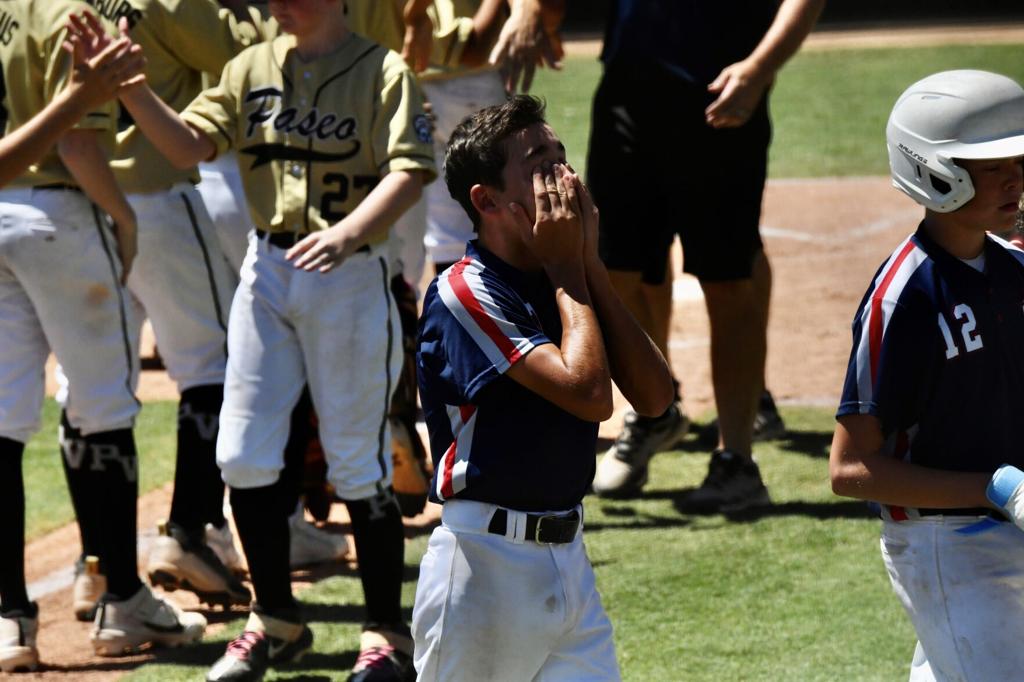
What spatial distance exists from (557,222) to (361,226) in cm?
133

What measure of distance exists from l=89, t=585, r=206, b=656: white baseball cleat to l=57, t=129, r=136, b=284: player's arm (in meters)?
1.19

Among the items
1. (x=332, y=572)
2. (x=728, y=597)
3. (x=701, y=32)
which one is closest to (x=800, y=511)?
(x=728, y=597)

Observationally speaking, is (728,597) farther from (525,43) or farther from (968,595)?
(525,43)

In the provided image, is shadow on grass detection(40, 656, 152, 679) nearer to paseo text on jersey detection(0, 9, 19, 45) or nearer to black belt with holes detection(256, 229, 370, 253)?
black belt with holes detection(256, 229, 370, 253)

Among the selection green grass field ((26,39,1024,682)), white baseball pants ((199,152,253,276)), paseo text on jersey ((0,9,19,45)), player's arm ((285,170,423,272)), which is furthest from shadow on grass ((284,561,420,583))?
paseo text on jersey ((0,9,19,45))

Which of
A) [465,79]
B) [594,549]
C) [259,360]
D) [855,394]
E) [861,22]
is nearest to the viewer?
[855,394]

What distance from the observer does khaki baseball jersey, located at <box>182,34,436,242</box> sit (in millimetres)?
4492

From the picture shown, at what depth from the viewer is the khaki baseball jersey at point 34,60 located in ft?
14.9

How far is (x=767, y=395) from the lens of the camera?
275 inches

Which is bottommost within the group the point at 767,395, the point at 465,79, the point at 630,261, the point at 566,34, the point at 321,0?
the point at 566,34

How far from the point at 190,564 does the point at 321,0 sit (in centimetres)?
190

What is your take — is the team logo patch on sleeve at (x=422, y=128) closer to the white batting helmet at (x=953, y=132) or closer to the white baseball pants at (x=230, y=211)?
the white baseball pants at (x=230, y=211)

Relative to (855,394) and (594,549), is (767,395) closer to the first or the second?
(594,549)

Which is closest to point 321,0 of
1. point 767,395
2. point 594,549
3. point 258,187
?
point 258,187
